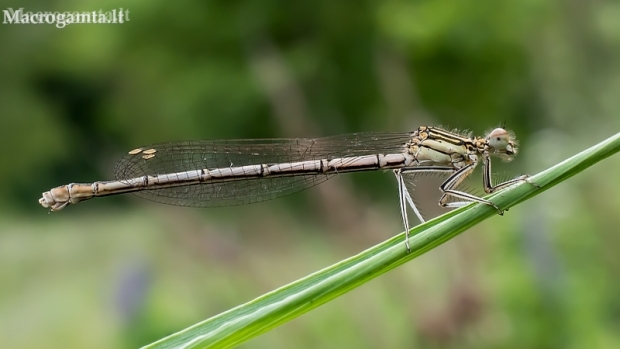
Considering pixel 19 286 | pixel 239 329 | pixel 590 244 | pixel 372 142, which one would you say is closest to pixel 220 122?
pixel 19 286

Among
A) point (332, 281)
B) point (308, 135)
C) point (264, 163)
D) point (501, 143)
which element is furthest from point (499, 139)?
A: point (308, 135)

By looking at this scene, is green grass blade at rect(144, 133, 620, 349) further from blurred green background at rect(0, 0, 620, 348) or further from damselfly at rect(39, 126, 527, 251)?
blurred green background at rect(0, 0, 620, 348)

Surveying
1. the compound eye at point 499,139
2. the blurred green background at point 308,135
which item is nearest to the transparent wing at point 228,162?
the compound eye at point 499,139

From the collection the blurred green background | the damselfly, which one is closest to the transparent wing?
the damselfly

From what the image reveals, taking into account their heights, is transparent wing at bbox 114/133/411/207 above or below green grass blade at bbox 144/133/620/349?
above

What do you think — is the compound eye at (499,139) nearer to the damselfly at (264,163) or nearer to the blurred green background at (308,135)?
the damselfly at (264,163)

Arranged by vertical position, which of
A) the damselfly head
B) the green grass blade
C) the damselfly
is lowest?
the green grass blade

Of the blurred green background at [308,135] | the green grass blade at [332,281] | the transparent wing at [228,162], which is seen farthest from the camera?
the blurred green background at [308,135]
